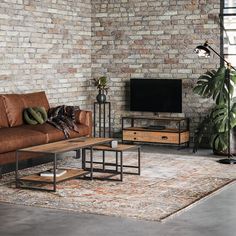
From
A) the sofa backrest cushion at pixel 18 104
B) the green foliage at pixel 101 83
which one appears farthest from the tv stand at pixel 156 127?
the sofa backrest cushion at pixel 18 104

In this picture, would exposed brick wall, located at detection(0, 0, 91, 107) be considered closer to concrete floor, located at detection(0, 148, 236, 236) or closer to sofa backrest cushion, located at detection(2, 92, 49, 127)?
sofa backrest cushion, located at detection(2, 92, 49, 127)

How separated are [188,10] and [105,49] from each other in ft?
5.32

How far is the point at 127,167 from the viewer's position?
8.24 meters

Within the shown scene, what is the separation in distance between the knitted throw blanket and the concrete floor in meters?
2.73

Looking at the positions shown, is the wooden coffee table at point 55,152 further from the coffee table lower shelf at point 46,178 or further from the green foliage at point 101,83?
the green foliage at point 101,83

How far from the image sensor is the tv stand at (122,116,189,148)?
10.0 metres

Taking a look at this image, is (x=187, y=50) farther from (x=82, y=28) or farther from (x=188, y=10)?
(x=82, y=28)

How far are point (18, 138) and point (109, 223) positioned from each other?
8.75 ft

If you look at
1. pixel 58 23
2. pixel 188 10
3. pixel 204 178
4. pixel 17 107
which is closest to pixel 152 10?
pixel 188 10

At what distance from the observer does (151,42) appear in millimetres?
10711

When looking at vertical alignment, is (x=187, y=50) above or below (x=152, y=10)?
below

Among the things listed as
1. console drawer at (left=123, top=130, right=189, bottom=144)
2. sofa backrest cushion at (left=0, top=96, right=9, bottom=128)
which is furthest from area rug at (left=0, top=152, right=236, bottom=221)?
console drawer at (left=123, top=130, right=189, bottom=144)

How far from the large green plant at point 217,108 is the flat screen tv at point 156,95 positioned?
24.5 inches

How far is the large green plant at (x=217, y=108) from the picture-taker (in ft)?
30.4
